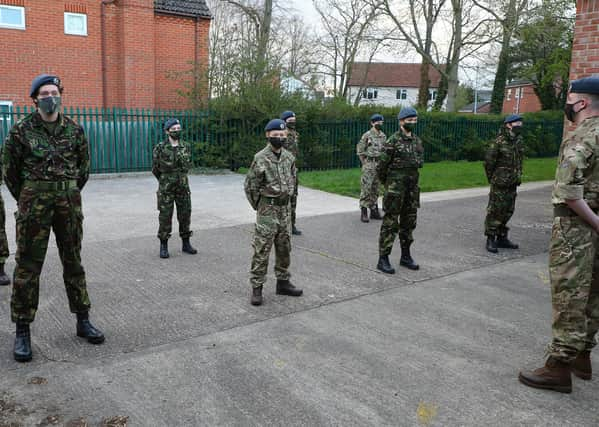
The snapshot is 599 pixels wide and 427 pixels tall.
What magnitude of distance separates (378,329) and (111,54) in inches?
700

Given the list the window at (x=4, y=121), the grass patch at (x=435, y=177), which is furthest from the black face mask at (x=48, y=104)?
the window at (x=4, y=121)

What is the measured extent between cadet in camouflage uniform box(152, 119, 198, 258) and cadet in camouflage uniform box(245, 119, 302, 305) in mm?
2072

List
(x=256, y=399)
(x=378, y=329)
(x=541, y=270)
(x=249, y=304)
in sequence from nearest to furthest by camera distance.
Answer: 1. (x=256, y=399)
2. (x=378, y=329)
3. (x=249, y=304)
4. (x=541, y=270)

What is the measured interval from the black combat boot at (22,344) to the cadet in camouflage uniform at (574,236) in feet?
12.1

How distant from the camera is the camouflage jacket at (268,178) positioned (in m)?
5.67

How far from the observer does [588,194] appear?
387cm

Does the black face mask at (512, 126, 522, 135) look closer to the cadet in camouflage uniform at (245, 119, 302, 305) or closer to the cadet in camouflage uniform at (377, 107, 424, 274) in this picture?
the cadet in camouflage uniform at (377, 107, 424, 274)

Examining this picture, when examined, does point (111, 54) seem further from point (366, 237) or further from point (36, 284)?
point (36, 284)

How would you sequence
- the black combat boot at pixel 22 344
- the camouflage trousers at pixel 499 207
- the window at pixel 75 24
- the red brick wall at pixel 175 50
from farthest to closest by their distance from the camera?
1. the red brick wall at pixel 175 50
2. the window at pixel 75 24
3. the camouflage trousers at pixel 499 207
4. the black combat boot at pixel 22 344

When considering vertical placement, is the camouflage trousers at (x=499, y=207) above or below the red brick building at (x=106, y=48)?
below

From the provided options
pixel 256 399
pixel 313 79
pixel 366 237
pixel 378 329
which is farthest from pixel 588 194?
pixel 313 79

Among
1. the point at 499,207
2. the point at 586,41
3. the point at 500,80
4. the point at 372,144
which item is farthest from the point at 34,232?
the point at 500,80

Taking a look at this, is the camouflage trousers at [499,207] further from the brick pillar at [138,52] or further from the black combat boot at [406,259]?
the brick pillar at [138,52]

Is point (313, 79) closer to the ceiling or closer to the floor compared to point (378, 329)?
closer to the ceiling
